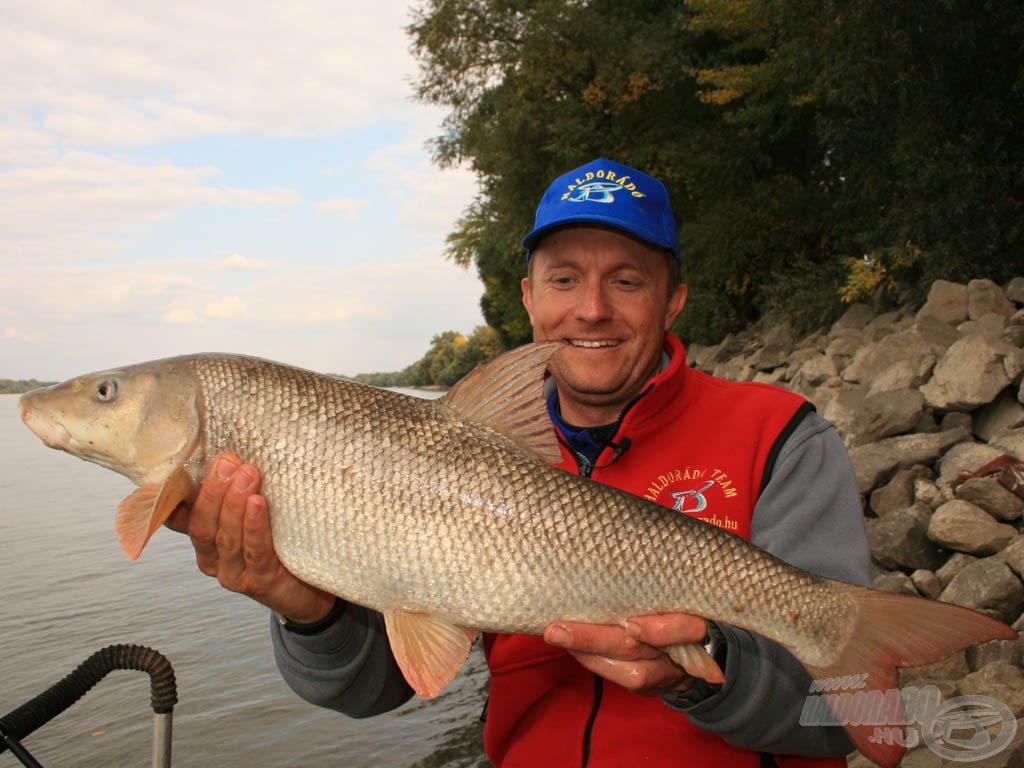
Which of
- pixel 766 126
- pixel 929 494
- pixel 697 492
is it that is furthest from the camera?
pixel 766 126

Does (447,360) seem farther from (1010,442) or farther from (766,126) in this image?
(1010,442)

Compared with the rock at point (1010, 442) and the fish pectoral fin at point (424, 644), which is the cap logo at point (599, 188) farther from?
the rock at point (1010, 442)

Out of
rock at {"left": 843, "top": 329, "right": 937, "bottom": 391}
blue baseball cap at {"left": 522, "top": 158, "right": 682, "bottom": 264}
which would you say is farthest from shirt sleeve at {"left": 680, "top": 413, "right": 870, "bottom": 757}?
rock at {"left": 843, "top": 329, "right": 937, "bottom": 391}

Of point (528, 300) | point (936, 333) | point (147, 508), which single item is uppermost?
point (936, 333)

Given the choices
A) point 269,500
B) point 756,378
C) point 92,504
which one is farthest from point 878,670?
point 92,504

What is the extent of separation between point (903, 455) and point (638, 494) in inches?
229

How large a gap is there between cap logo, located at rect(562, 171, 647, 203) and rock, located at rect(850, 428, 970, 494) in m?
5.43

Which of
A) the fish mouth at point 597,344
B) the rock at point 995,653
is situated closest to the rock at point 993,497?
the rock at point 995,653

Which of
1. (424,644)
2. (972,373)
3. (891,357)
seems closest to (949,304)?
(891,357)

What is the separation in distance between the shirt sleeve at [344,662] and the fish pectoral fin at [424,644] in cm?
48

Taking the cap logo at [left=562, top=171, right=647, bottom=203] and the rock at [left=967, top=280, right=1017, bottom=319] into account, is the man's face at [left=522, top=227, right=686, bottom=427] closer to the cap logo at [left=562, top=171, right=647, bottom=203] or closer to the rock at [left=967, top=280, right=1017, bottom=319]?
the cap logo at [left=562, top=171, right=647, bottom=203]

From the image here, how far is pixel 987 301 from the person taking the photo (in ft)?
32.7

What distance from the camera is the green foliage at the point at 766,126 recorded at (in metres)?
11.9

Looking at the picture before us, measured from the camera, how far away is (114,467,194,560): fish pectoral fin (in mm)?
2412
